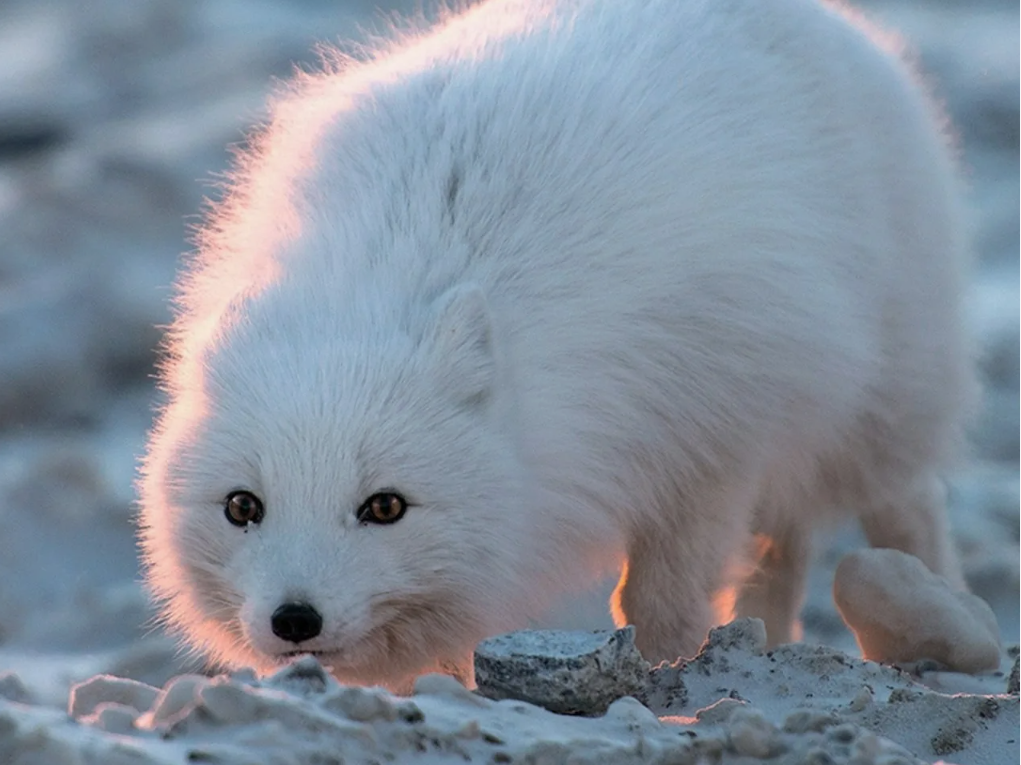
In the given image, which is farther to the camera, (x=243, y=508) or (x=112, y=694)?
(x=243, y=508)

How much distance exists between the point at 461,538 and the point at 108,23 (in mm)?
11361

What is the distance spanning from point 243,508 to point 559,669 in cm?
102

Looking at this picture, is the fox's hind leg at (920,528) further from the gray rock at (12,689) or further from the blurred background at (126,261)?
the gray rock at (12,689)

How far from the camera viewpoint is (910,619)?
5.05m

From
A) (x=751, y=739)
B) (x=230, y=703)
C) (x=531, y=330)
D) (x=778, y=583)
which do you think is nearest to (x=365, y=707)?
(x=230, y=703)

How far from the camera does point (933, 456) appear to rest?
6.14 meters

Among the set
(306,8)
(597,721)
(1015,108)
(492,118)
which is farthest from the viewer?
(306,8)

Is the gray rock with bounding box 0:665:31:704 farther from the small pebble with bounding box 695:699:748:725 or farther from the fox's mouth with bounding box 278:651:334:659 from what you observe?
the small pebble with bounding box 695:699:748:725

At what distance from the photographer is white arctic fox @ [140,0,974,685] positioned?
4148 mm

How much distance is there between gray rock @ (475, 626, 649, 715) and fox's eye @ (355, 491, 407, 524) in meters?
0.52

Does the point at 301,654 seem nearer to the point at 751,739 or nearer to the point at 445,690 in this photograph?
the point at 445,690

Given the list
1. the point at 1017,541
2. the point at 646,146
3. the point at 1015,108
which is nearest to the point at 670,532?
the point at 646,146

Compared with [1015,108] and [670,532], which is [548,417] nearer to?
[670,532]

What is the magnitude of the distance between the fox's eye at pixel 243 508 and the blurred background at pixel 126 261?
153 centimetres
